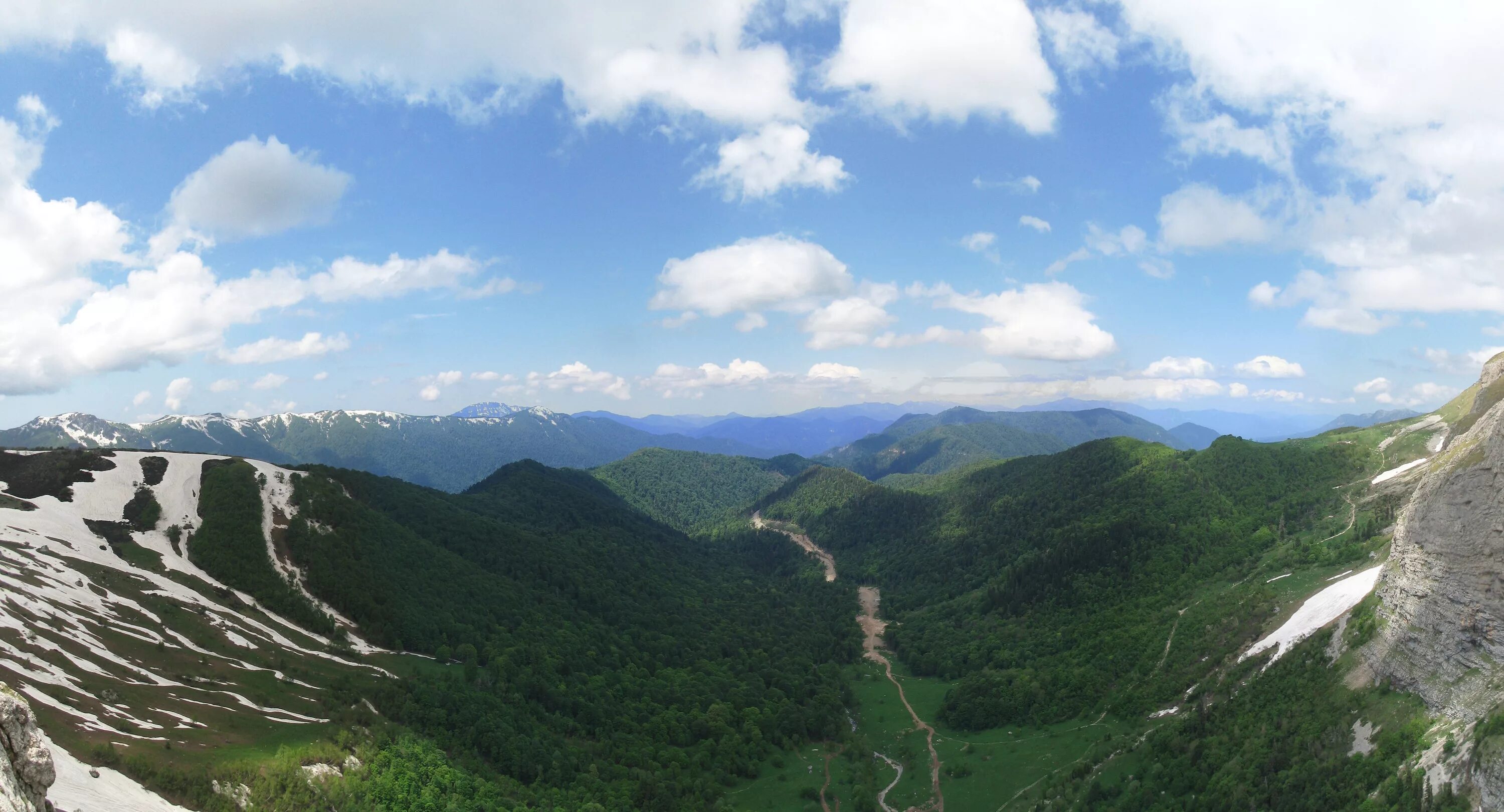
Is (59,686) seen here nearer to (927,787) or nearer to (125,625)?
(125,625)

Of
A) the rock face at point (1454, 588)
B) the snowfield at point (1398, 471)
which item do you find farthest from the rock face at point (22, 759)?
the snowfield at point (1398, 471)

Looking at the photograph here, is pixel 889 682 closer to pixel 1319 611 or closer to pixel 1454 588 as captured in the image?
pixel 1319 611

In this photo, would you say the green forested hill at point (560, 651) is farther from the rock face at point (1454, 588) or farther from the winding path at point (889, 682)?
the rock face at point (1454, 588)

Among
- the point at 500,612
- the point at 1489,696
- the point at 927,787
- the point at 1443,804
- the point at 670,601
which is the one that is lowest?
the point at 927,787

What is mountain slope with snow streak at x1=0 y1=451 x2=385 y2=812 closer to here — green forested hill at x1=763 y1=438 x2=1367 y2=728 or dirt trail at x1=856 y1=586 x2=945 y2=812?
dirt trail at x1=856 y1=586 x2=945 y2=812

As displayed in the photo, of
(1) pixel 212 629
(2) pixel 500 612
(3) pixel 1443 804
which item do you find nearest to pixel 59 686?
(1) pixel 212 629

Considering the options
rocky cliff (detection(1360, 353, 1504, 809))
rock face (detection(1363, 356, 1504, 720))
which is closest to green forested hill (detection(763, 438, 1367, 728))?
rocky cliff (detection(1360, 353, 1504, 809))

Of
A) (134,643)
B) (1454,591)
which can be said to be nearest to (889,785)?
(1454,591)
